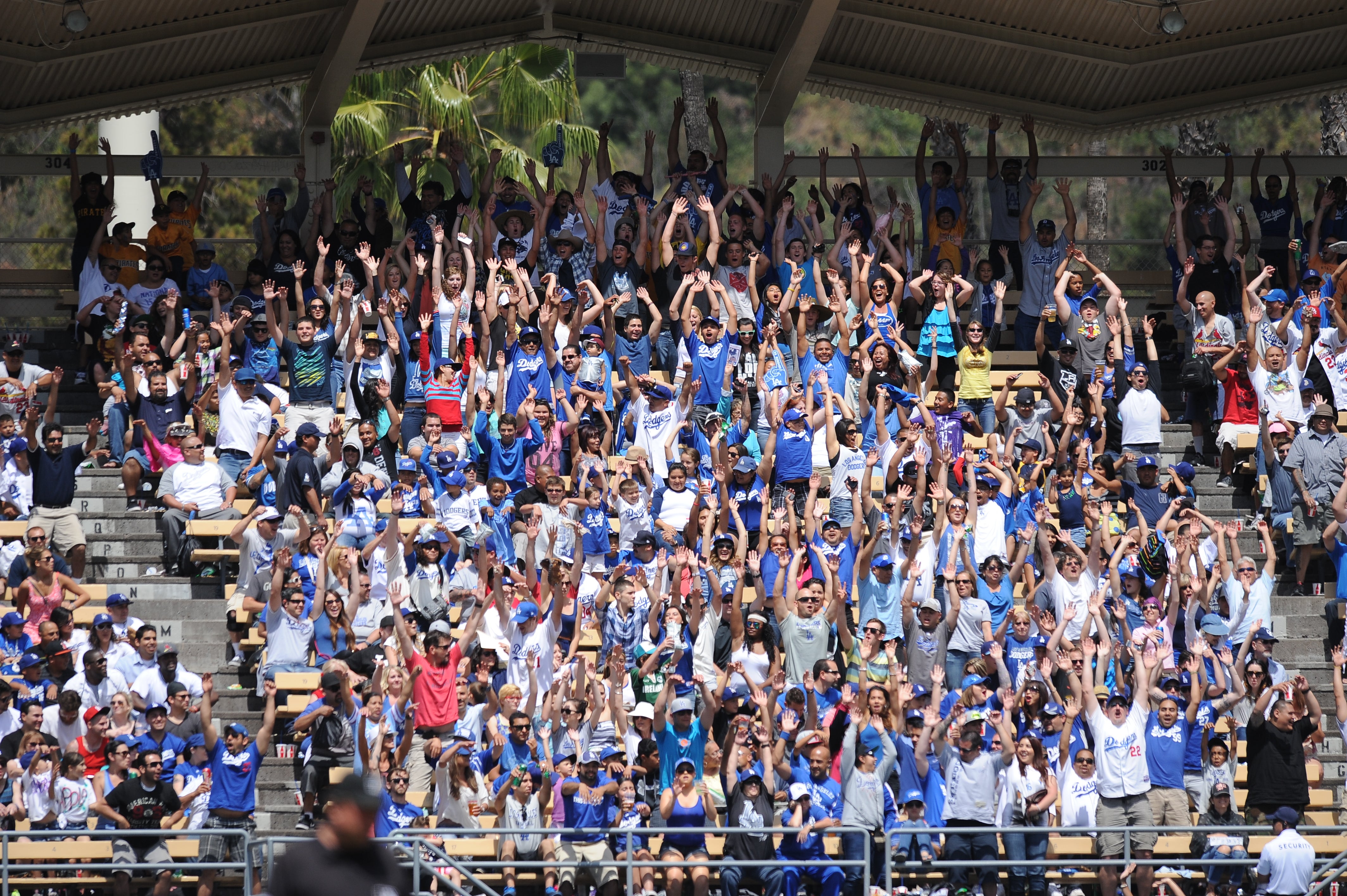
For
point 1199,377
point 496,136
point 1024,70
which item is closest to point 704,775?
point 1199,377

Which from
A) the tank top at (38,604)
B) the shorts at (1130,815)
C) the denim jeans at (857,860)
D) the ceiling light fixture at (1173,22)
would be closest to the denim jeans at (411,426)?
the tank top at (38,604)

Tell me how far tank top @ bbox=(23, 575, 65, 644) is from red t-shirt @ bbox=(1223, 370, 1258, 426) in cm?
1145

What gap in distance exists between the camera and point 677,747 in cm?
1456

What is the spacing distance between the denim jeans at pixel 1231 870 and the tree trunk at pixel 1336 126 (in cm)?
1843

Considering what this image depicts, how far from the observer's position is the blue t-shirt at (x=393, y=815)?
1394 centimetres

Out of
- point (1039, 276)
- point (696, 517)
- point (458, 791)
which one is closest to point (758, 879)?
point (458, 791)

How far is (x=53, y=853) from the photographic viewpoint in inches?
555

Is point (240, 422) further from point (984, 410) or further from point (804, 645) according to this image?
point (984, 410)

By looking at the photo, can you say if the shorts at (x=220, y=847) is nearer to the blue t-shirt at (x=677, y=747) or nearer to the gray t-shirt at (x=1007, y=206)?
the blue t-shirt at (x=677, y=747)

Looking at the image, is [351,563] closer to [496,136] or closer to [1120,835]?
[1120,835]

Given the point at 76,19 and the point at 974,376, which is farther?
the point at 76,19

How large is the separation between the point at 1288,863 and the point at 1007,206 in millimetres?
9402

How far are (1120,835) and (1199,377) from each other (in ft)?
19.3

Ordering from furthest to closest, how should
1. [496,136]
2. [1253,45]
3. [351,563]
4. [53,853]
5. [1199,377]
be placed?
1. [496,136]
2. [1253,45]
3. [1199,377]
4. [351,563]
5. [53,853]
